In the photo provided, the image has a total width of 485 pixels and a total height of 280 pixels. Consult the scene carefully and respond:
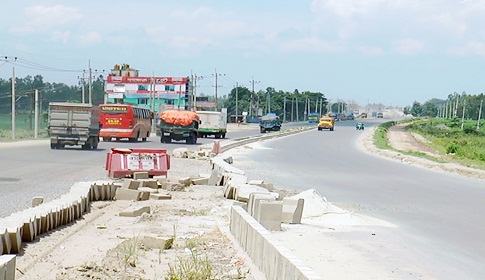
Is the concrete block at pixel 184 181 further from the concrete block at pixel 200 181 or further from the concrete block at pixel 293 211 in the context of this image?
the concrete block at pixel 293 211

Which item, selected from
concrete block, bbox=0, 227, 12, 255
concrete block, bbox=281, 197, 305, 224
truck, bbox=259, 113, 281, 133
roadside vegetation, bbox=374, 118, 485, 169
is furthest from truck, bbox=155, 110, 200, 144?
concrete block, bbox=0, 227, 12, 255

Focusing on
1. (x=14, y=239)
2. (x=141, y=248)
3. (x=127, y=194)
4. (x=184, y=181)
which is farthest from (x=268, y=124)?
(x=14, y=239)

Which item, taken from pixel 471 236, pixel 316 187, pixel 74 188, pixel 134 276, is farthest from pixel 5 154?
pixel 134 276

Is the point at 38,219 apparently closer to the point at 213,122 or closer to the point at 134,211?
the point at 134,211

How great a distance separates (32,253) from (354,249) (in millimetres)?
4837

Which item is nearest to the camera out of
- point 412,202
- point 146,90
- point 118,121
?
point 412,202

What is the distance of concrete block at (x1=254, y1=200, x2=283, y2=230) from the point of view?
13102 millimetres

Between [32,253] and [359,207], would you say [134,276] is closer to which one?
[32,253]

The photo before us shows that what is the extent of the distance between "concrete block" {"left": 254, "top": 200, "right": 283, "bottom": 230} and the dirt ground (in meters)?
0.61

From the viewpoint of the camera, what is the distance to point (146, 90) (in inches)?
4535

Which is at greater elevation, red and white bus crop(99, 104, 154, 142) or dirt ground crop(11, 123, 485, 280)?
dirt ground crop(11, 123, 485, 280)

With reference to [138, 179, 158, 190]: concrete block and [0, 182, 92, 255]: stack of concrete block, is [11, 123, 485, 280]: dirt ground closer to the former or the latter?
[0, 182, 92, 255]: stack of concrete block

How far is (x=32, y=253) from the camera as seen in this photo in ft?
32.7

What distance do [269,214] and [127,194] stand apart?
5.28m
